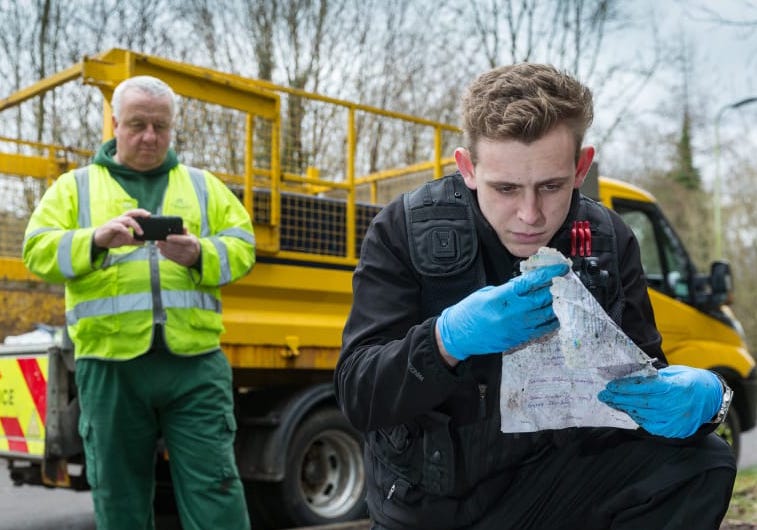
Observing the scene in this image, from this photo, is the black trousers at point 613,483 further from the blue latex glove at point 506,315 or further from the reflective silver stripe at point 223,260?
the reflective silver stripe at point 223,260

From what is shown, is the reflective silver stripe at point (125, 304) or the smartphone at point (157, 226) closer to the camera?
the smartphone at point (157, 226)

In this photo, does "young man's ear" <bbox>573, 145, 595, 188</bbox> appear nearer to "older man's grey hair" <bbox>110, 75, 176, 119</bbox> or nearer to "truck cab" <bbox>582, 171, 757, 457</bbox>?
"older man's grey hair" <bbox>110, 75, 176, 119</bbox>

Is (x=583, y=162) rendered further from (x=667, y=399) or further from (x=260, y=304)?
(x=260, y=304)

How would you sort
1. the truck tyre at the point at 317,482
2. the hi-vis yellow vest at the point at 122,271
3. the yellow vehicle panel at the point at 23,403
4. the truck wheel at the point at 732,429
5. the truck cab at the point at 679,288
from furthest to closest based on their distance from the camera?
the truck wheel at the point at 732,429 → the truck cab at the point at 679,288 → the truck tyre at the point at 317,482 → the yellow vehicle panel at the point at 23,403 → the hi-vis yellow vest at the point at 122,271

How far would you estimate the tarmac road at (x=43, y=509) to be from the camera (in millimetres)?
5820

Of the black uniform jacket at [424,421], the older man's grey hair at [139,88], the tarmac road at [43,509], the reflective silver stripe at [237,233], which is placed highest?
the older man's grey hair at [139,88]

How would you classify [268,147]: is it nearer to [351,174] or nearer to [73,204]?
[351,174]

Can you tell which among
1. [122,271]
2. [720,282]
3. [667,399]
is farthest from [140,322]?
[720,282]

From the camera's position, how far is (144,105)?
375 cm

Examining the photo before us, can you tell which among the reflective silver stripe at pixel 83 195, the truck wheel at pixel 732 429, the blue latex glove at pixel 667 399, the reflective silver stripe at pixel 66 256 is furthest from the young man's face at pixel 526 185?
the truck wheel at pixel 732 429

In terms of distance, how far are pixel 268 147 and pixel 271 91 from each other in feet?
1.29

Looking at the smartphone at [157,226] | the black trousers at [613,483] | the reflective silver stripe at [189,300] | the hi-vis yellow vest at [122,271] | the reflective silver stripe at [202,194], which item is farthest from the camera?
the reflective silver stripe at [202,194]

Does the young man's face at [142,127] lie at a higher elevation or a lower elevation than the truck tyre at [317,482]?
higher

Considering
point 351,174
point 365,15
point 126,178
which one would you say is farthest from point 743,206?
point 126,178
